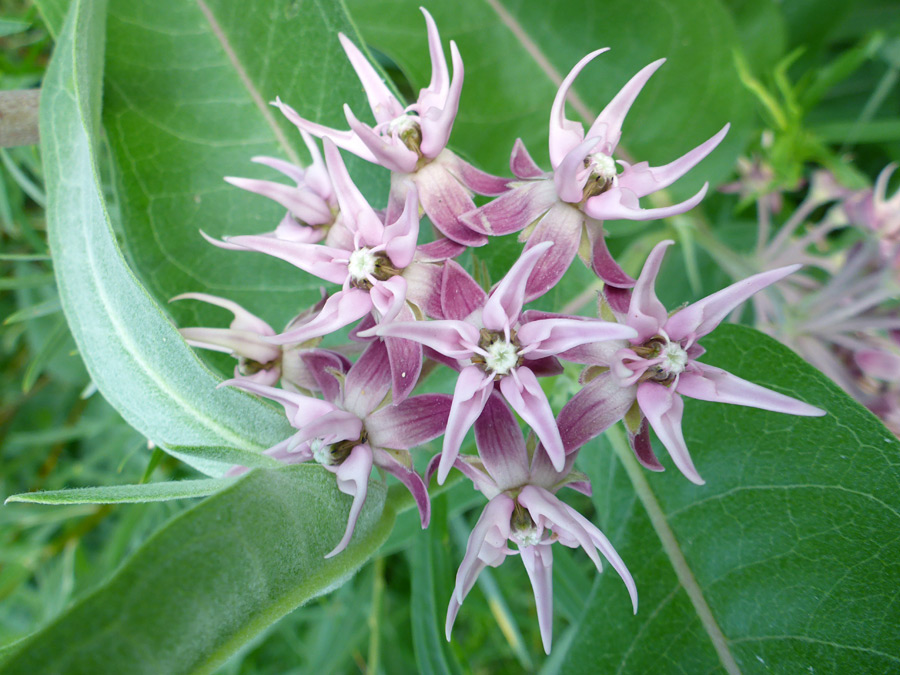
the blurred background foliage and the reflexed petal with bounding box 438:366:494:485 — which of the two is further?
the blurred background foliage

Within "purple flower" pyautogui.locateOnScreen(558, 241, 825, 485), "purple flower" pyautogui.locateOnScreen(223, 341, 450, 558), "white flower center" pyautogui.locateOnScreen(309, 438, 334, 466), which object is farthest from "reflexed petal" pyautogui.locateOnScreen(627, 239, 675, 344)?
"white flower center" pyautogui.locateOnScreen(309, 438, 334, 466)

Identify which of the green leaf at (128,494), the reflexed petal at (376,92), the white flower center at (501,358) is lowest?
the green leaf at (128,494)

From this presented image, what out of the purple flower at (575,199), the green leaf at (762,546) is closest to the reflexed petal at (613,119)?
the purple flower at (575,199)

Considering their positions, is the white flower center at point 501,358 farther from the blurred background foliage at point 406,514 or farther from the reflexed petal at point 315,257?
the blurred background foliage at point 406,514

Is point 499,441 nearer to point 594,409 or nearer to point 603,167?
point 594,409

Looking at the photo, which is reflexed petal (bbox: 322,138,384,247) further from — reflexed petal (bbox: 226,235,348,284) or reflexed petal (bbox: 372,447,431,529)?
reflexed petal (bbox: 372,447,431,529)

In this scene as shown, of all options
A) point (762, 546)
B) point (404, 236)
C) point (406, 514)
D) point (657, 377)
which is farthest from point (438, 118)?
point (406, 514)

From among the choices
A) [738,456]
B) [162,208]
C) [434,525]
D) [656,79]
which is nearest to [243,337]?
[162,208]
